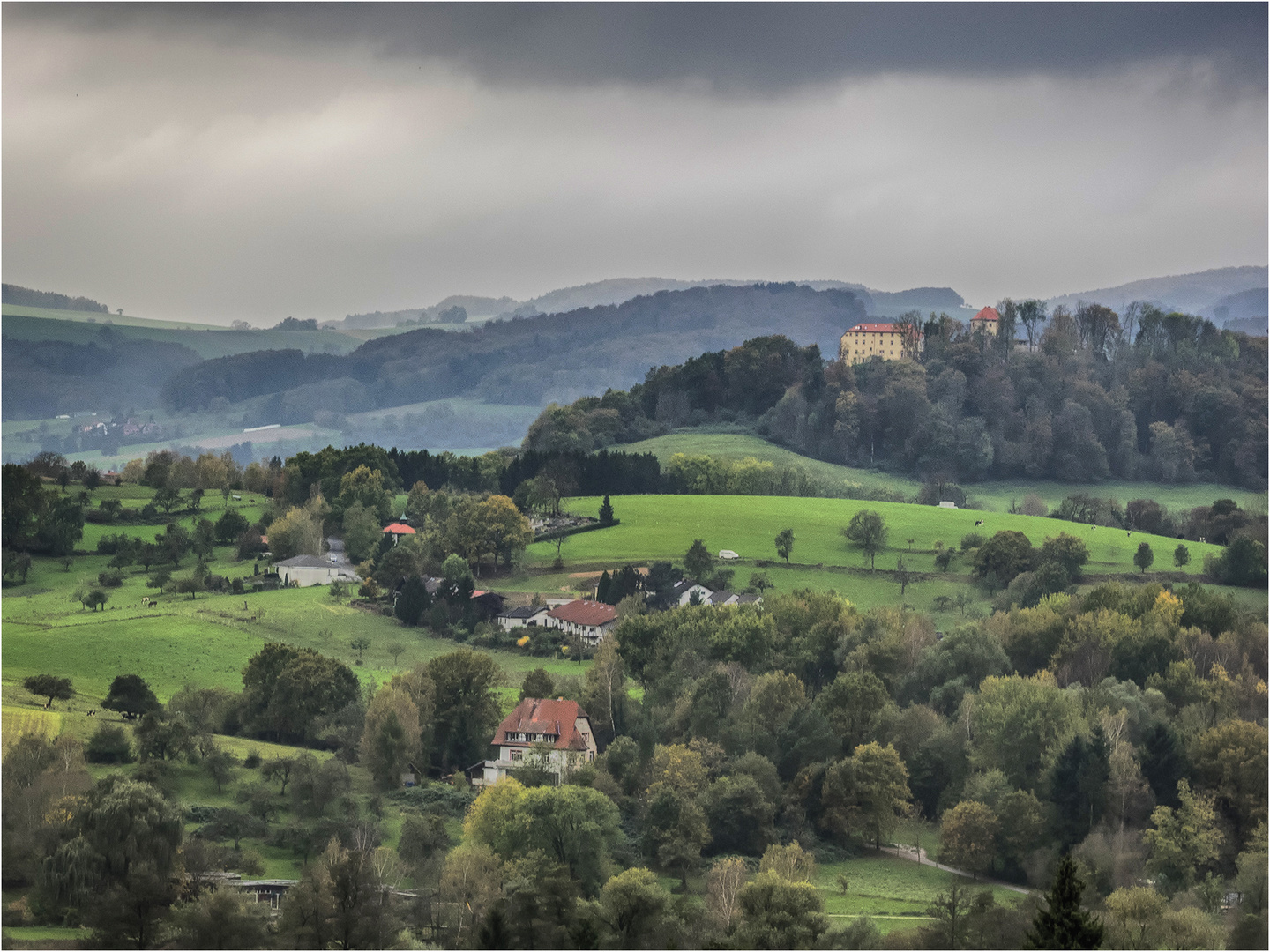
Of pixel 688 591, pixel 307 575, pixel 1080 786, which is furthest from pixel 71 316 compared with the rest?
pixel 1080 786

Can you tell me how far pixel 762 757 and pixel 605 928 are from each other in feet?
15.0

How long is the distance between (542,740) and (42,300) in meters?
16.2

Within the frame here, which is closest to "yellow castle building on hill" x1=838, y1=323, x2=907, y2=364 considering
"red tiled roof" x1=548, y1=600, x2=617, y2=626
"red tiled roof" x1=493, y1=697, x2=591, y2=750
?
"red tiled roof" x1=548, y1=600, x2=617, y2=626

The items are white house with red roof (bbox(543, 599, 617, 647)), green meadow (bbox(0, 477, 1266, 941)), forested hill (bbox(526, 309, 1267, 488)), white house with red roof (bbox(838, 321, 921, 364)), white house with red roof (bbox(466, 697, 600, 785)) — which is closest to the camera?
green meadow (bbox(0, 477, 1266, 941))

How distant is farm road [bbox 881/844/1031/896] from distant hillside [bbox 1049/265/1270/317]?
19994 mm

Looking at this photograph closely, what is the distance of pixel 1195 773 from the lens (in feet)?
61.1

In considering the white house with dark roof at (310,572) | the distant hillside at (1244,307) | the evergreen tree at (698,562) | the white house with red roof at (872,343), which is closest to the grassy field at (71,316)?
the white house with dark roof at (310,572)

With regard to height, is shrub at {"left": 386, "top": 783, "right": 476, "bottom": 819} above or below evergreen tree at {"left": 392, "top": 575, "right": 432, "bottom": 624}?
below

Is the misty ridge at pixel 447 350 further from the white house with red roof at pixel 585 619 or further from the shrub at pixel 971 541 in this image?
the white house with red roof at pixel 585 619

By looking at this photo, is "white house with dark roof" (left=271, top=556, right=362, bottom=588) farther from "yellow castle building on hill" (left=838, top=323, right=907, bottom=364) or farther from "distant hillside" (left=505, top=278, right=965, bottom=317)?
"yellow castle building on hill" (left=838, top=323, right=907, bottom=364)

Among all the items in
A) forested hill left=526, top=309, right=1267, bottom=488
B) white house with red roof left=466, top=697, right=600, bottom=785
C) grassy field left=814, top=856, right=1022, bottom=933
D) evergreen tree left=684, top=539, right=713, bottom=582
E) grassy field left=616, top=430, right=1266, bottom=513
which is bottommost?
grassy field left=814, top=856, right=1022, bottom=933

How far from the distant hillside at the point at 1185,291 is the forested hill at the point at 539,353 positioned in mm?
10063

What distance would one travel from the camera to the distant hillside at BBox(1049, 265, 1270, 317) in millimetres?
33281

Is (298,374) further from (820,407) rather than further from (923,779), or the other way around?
(923,779)
